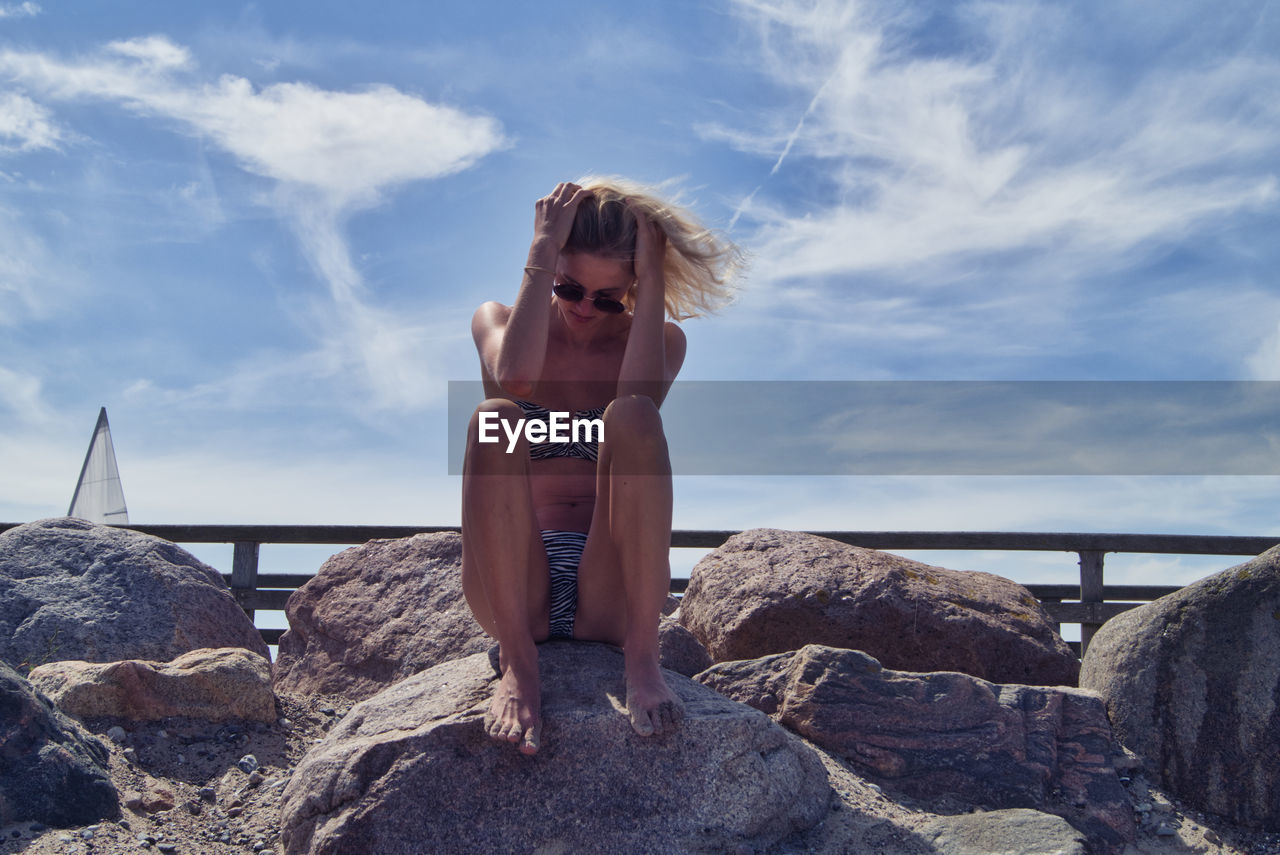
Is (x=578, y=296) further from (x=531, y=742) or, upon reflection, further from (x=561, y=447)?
(x=531, y=742)

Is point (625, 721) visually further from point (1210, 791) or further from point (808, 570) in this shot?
point (1210, 791)

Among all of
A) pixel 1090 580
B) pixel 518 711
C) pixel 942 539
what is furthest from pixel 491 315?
pixel 1090 580

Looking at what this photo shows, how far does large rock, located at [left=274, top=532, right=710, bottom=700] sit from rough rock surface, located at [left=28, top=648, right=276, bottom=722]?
23.6 inches

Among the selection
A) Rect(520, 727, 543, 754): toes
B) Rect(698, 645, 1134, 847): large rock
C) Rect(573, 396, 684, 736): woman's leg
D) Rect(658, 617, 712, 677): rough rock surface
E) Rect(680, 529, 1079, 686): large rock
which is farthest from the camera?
Rect(680, 529, 1079, 686): large rock

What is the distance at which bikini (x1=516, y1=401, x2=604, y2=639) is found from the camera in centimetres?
303

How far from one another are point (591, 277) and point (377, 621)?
7.95 feet

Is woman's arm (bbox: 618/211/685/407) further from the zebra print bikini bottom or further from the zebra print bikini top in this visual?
the zebra print bikini bottom

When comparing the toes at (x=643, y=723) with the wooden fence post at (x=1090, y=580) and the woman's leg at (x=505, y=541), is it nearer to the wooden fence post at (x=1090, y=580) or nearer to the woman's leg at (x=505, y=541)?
the woman's leg at (x=505, y=541)

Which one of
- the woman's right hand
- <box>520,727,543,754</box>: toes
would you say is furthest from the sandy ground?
the woman's right hand

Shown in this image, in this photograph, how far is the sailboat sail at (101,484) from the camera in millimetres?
13961

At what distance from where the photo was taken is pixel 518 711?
262 centimetres

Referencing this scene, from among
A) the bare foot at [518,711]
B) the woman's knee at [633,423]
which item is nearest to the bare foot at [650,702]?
the bare foot at [518,711]

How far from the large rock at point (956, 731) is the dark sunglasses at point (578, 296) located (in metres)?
1.48

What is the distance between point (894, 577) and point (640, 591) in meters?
1.91
